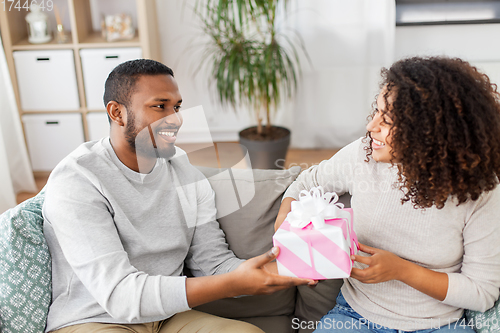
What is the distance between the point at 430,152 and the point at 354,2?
2.43m

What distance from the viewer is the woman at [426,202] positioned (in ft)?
2.88

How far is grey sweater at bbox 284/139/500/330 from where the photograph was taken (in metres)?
0.94

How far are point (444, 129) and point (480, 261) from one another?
0.31 metres

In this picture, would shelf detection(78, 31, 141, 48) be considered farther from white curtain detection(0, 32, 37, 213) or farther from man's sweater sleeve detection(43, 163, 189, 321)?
man's sweater sleeve detection(43, 163, 189, 321)

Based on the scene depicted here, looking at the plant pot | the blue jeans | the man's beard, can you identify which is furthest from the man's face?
the plant pot

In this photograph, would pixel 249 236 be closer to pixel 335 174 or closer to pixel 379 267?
pixel 335 174

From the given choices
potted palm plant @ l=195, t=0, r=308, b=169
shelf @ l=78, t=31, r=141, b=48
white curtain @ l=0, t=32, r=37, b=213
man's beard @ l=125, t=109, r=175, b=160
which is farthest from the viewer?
shelf @ l=78, t=31, r=141, b=48

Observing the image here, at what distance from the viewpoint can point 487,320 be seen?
99 centimetres

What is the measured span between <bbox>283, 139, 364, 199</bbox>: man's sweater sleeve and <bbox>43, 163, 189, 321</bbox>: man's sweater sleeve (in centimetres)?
44

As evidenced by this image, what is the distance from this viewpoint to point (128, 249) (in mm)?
1061

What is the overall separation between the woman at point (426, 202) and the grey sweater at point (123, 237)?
1.31 ft

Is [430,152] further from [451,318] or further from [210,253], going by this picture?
[210,253]

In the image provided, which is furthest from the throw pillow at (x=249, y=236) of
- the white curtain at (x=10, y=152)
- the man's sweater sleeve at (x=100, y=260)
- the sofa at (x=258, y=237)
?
the white curtain at (x=10, y=152)

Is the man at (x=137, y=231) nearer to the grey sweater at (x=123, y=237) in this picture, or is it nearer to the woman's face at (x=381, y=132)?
the grey sweater at (x=123, y=237)
